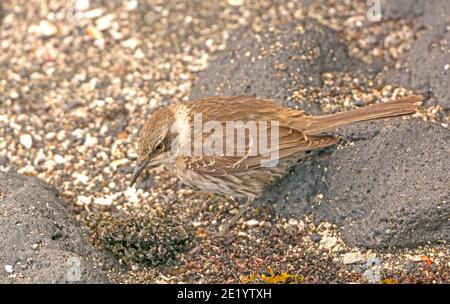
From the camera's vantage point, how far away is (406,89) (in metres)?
8.32

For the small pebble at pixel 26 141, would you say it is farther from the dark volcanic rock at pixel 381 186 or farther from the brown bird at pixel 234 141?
the dark volcanic rock at pixel 381 186

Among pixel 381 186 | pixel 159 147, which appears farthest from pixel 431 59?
pixel 159 147

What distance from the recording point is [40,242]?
6.60 meters

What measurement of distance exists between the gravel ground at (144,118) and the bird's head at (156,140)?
1.63 feet

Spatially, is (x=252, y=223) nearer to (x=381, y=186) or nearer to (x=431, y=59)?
(x=381, y=186)

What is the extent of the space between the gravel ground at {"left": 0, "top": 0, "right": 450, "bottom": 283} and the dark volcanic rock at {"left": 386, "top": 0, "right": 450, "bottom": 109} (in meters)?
0.15

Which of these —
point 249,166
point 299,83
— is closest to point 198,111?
point 249,166

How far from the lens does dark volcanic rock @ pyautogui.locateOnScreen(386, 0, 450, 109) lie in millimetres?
8008

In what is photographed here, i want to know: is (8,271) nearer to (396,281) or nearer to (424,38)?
(396,281)

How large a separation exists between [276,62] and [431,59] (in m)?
1.51

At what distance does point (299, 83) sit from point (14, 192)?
2786 mm

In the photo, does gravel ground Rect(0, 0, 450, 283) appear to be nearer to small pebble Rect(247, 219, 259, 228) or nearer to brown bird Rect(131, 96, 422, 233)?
small pebble Rect(247, 219, 259, 228)

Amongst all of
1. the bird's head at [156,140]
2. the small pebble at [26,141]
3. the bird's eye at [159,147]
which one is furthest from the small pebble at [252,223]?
the small pebble at [26,141]

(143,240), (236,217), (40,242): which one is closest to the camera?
(40,242)
